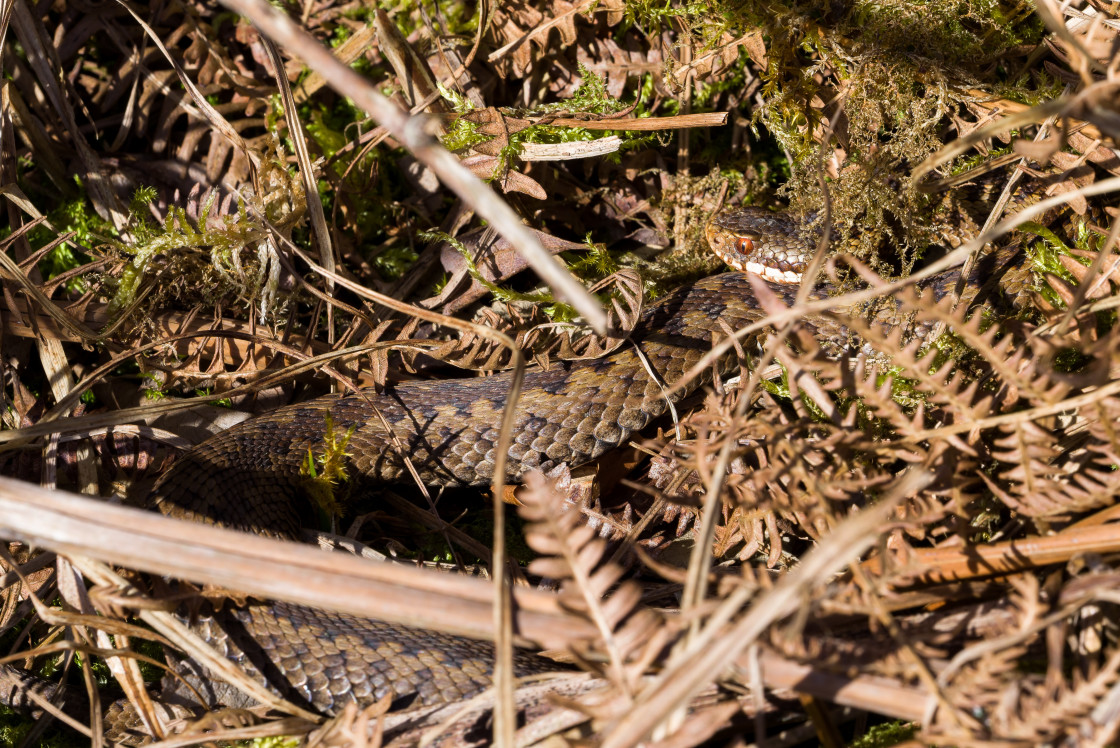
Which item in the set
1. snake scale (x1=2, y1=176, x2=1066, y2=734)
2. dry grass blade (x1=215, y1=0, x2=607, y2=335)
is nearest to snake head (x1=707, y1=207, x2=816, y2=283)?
snake scale (x1=2, y1=176, x2=1066, y2=734)

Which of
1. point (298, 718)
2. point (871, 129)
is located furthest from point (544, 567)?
point (871, 129)

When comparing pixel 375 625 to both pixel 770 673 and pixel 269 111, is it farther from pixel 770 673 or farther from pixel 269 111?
pixel 269 111

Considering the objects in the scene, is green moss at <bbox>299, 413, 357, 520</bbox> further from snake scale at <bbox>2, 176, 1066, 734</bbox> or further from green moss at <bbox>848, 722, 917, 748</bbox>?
green moss at <bbox>848, 722, 917, 748</bbox>

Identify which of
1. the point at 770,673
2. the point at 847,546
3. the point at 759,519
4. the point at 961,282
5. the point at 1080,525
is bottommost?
the point at 759,519

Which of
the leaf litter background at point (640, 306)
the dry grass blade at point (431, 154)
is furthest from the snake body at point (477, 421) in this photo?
the dry grass blade at point (431, 154)

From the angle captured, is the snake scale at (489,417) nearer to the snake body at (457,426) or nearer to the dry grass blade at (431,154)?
the snake body at (457,426)

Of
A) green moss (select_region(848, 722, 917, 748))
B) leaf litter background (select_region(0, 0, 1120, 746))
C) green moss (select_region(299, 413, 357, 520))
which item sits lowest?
green moss (select_region(299, 413, 357, 520))
